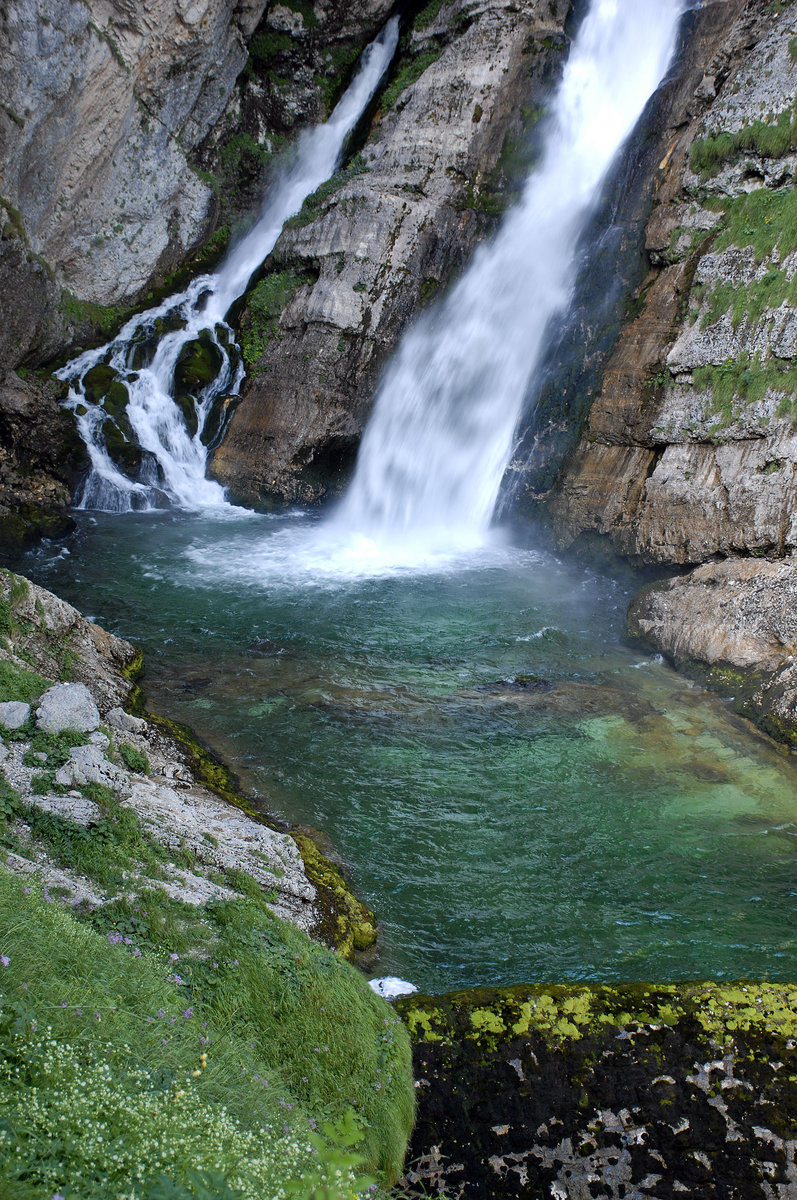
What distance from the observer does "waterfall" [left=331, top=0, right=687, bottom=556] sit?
17.2 m

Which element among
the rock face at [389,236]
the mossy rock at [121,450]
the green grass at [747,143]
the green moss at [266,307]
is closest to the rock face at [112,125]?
the green moss at [266,307]

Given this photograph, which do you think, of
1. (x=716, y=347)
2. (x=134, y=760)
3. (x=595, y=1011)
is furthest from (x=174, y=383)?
(x=595, y=1011)

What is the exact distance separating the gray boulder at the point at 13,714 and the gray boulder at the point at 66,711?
0.10m

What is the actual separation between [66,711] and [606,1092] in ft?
15.6

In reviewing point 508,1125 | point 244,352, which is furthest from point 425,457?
point 508,1125

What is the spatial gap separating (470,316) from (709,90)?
246 inches

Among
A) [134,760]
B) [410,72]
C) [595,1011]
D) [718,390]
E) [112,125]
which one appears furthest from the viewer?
[410,72]

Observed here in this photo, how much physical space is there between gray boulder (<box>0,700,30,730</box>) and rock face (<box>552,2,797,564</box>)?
10.3 metres

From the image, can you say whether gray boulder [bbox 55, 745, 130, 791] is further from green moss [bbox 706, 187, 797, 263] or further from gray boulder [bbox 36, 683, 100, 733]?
green moss [bbox 706, 187, 797, 263]

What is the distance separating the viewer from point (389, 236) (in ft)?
59.4

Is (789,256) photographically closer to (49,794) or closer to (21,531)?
(49,794)

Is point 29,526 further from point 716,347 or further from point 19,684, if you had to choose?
point 716,347

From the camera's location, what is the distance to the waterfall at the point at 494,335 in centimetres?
1717

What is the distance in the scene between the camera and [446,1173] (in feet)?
13.1
